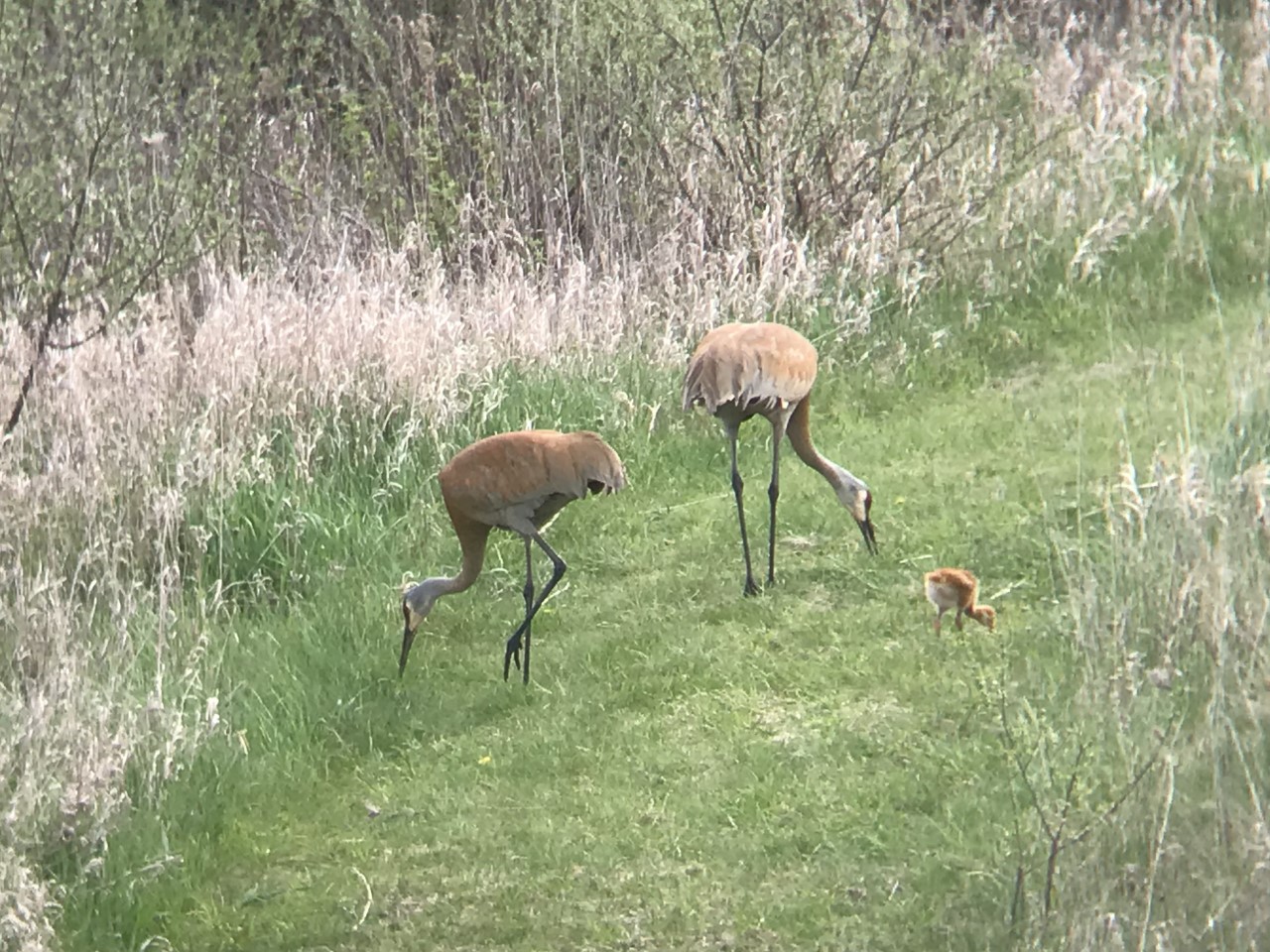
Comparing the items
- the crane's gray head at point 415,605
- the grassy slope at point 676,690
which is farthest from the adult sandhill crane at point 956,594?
the crane's gray head at point 415,605

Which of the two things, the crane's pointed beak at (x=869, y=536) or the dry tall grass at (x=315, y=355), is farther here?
the crane's pointed beak at (x=869, y=536)

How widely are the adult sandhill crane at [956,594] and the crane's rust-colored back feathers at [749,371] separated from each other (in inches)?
38.2

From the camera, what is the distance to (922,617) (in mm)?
6340

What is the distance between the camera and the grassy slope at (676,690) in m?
4.79

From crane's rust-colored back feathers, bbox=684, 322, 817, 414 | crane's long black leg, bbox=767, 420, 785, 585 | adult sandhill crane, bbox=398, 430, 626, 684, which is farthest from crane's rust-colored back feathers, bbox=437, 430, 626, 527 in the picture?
crane's long black leg, bbox=767, 420, 785, 585

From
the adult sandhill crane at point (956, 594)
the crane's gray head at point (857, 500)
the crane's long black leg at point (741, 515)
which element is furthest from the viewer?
the crane's gray head at point (857, 500)

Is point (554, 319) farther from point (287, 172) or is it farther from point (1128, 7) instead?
point (1128, 7)

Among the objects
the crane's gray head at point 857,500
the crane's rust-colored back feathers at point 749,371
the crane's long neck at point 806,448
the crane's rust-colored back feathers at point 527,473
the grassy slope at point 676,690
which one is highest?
the crane's rust-colored back feathers at point 749,371

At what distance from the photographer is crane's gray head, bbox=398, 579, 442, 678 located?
6.20m

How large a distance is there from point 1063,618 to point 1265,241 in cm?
428

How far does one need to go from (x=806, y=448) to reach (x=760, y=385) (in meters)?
0.65

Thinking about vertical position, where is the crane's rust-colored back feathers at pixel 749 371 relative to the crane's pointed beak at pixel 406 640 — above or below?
above

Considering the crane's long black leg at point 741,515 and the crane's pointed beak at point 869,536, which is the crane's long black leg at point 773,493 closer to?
the crane's long black leg at point 741,515

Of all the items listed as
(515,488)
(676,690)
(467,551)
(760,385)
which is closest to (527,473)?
(515,488)
